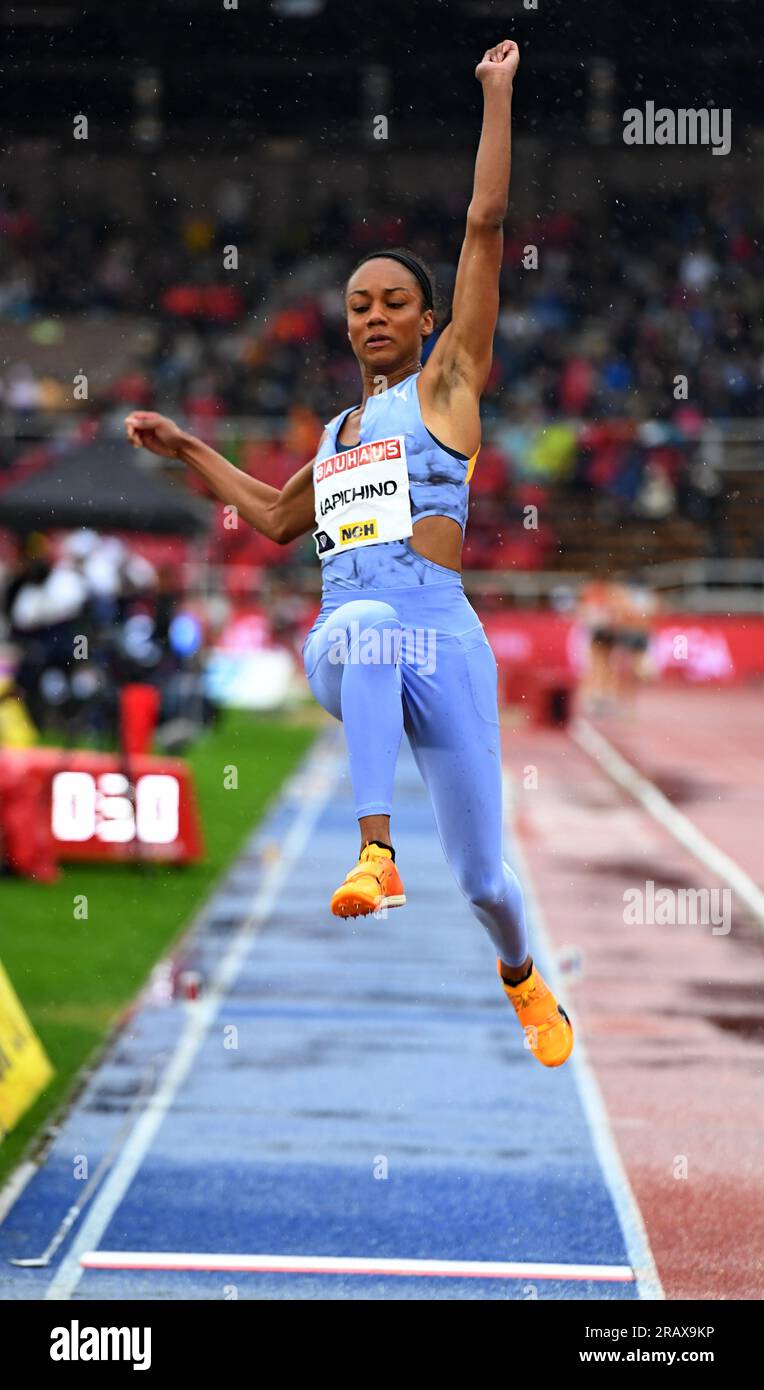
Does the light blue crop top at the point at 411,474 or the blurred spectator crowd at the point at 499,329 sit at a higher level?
the blurred spectator crowd at the point at 499,329

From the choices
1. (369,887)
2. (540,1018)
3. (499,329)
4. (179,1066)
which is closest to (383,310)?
(369,887)

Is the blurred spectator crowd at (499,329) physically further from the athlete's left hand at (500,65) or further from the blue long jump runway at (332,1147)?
the athlete's left hand at (500,65)

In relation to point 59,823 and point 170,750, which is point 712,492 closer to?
point 170,750

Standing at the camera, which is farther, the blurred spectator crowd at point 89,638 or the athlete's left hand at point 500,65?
the blurred spectator crowd at point 89,638

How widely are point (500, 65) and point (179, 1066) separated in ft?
18.0

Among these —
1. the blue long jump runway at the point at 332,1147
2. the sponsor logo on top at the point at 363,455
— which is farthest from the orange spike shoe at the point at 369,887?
the blue long jump runway at the point at 332,1147

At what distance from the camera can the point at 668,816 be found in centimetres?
1684

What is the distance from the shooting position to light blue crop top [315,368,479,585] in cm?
431

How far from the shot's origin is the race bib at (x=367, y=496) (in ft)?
14.1

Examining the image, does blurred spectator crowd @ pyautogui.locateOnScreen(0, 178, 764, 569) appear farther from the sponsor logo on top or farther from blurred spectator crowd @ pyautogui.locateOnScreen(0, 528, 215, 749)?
the sponsor logo on top

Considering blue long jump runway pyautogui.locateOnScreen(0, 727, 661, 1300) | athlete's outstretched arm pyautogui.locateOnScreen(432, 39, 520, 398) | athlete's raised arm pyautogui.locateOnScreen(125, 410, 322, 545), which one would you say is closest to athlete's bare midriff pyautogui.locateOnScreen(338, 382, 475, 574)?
athlete's outstretched arm pyautogui.locateOnScreen(432, 39, 520, 398)

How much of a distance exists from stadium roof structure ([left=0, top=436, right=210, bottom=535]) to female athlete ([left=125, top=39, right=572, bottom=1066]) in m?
13.0

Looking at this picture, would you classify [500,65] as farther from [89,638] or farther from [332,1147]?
[89,638]
